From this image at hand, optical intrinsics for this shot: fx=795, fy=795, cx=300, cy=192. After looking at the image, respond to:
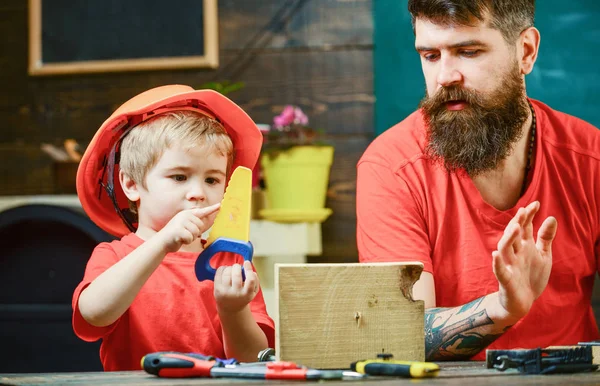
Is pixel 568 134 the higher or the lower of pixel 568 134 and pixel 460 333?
the higher

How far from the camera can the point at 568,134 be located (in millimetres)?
1749

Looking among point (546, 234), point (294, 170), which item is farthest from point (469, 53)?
point (294, 170)

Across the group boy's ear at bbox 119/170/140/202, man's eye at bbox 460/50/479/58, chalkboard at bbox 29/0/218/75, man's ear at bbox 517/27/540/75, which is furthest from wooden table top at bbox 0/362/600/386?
chalkboard at bbox 29/0/218/75

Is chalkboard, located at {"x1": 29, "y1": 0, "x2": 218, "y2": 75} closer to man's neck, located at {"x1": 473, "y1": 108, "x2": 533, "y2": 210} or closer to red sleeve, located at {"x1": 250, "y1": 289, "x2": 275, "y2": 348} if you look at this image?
man's neck, located at {"x1": 473, "y1": 108, "x2": 533, "y2": 210}

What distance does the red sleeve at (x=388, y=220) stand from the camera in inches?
63.4

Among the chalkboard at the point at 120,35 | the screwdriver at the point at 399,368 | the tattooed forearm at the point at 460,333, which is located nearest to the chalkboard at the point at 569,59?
the chalkboard at the point at 120,35

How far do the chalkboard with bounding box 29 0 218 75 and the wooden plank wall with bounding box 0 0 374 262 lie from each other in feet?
Result: 0.15

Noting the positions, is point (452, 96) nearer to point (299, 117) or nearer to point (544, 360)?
point (544, 360)

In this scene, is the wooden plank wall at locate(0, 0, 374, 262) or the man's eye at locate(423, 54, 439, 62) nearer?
the man's eye at locate(423, 54, 439, 62)

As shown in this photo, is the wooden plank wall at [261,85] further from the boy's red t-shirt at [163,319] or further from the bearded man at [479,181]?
the boy's red t-shirt at [163,319]

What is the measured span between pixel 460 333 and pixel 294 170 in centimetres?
122

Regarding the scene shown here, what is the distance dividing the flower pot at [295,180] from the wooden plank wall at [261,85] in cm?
19

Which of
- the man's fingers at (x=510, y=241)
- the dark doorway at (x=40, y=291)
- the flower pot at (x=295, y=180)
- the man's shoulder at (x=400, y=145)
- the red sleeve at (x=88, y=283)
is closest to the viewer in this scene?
the man's fingers at (x=510, y=241)

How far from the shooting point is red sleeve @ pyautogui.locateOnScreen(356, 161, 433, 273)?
161cm
